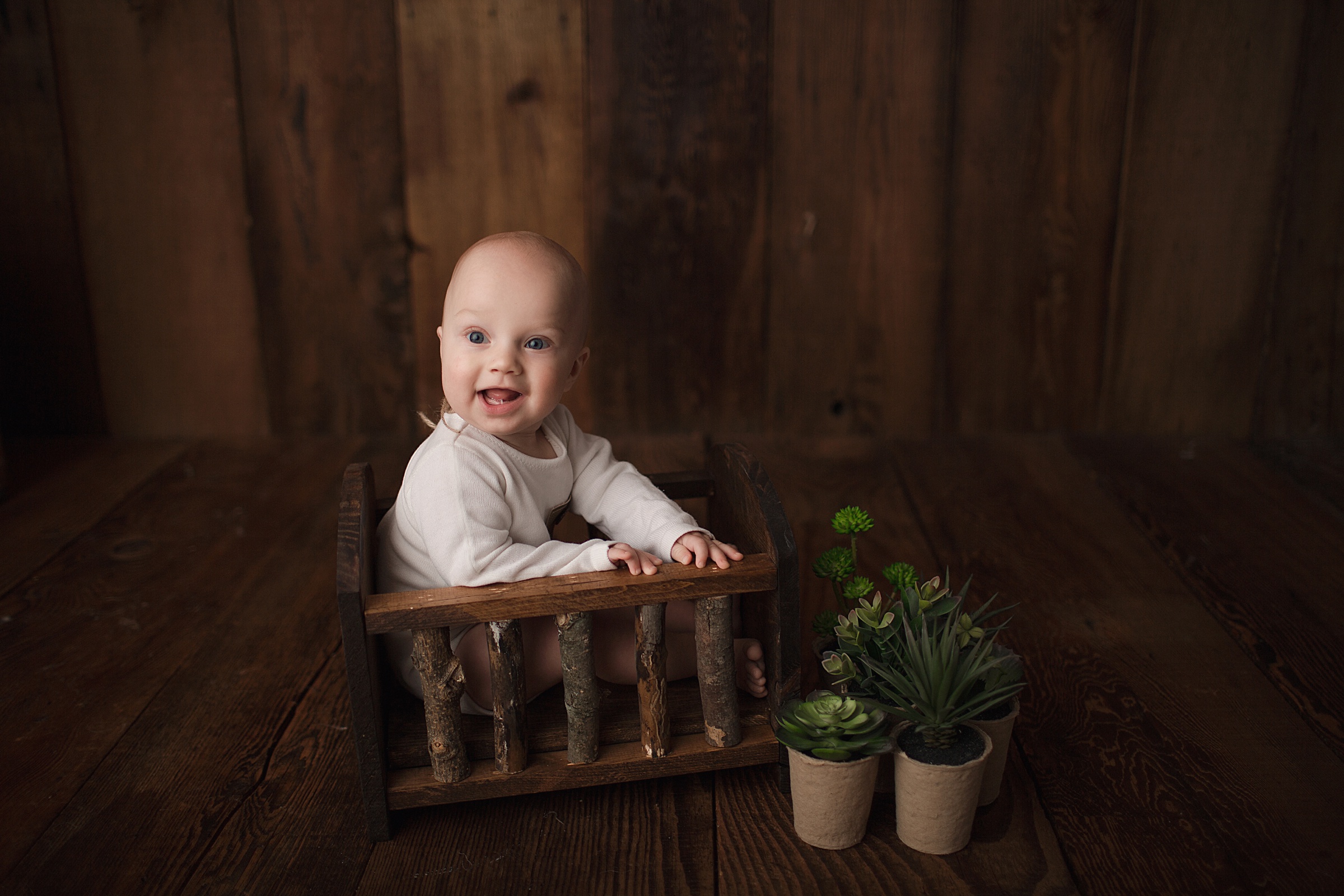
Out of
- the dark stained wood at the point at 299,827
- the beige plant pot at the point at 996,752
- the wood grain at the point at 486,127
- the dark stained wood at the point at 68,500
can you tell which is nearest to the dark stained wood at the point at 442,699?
the dark stained wood at the point at 299,827

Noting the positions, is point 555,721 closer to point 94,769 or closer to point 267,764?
point 267,764

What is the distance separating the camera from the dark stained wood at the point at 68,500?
4.99ft

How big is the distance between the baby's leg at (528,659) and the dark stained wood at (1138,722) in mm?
486

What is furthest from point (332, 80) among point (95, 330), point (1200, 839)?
point (1200, 839)

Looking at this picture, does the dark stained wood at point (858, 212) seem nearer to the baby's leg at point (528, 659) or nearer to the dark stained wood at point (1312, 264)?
the dark stained wood at point (1312, 264)

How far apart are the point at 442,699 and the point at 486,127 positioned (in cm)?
122

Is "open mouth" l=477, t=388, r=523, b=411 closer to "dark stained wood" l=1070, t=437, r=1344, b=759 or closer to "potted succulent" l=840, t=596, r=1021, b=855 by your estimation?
"potted succulent" l=840, t=596, r=1021, b=855

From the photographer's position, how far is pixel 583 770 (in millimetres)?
975

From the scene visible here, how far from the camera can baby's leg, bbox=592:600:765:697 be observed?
105 centimetres

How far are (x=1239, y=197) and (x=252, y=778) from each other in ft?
5.96

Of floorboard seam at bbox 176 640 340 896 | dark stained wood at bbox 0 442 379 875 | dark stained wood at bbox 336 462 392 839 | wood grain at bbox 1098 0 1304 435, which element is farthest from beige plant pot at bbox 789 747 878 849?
wood grain at bbox 1098 0 1304 435

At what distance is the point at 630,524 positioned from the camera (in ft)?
3.57

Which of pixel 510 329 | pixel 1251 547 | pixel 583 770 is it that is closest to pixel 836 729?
pixel 583 770

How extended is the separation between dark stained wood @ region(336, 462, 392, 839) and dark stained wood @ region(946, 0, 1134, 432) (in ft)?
4.34
